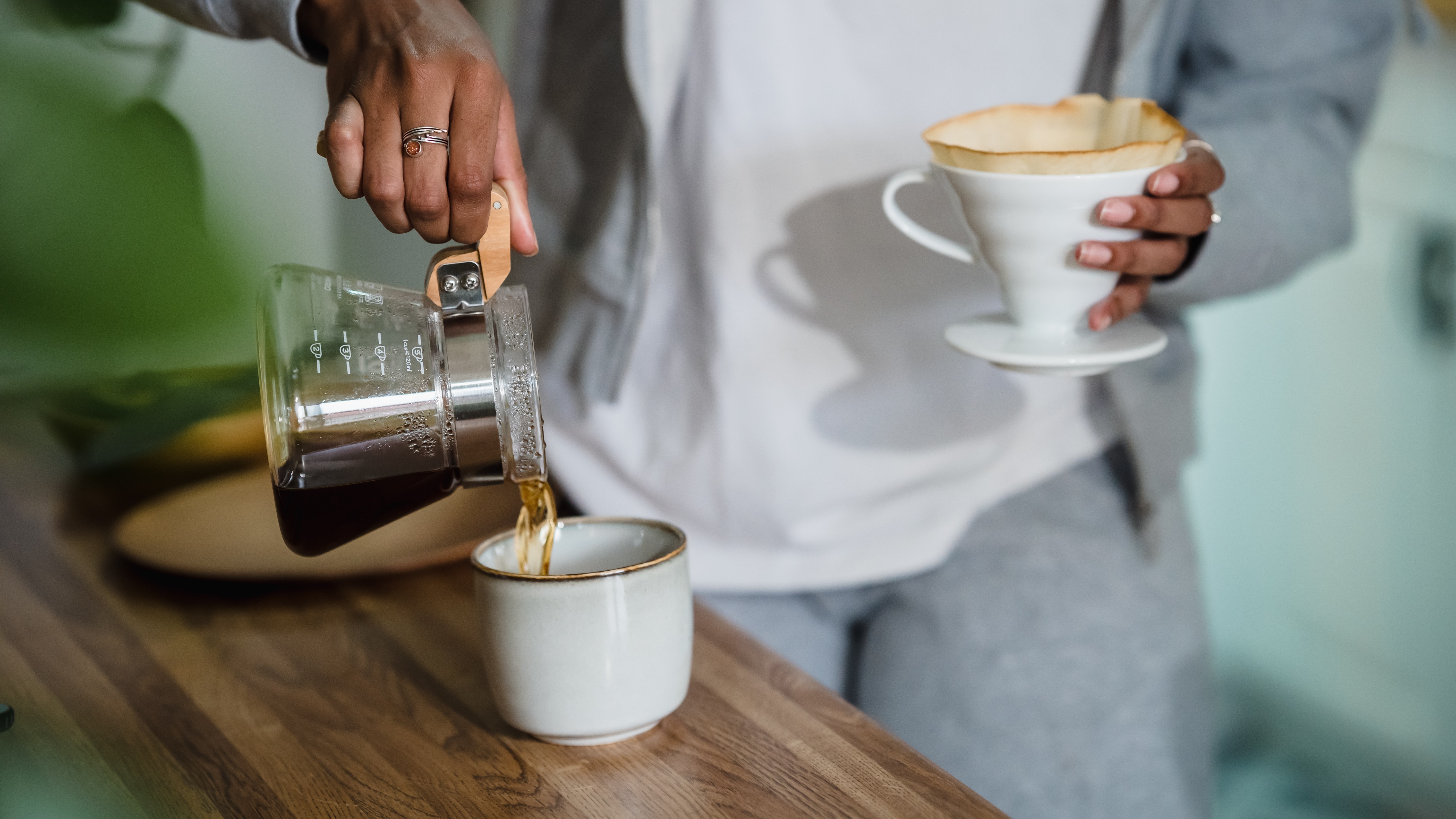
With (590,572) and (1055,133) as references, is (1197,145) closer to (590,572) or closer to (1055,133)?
(1055,133)

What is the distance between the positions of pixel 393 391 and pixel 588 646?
152 mm

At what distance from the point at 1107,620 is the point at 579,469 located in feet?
1.61

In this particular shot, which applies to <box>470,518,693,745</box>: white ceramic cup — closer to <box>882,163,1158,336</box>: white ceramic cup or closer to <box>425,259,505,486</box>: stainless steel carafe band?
<box>425,259,505,486</box>: stainless steel carafe band

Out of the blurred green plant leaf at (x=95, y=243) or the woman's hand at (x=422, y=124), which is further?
the woman's hand at (x=422, y=124)

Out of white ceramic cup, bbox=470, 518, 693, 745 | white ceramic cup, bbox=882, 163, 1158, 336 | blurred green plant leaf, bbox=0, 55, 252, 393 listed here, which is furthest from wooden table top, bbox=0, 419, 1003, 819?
white ceramic cup, bbox=882, 163, 1158, 336

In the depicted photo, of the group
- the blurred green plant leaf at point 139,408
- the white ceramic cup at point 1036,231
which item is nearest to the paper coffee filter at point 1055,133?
the white ceramic cup at point 1036,231

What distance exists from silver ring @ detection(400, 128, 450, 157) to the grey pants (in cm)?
58

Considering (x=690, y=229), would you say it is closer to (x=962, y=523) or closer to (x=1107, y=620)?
(x=962, y=523)

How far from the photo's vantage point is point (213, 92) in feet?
1.66

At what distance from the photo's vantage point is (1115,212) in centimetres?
57

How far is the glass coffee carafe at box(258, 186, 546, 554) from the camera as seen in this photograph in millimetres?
448

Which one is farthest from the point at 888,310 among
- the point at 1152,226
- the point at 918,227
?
the point at 1152,226

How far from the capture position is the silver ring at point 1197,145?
63 centimetres

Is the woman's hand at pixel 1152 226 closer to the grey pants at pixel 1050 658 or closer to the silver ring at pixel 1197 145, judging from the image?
the silver ring at pixel 1197 145
